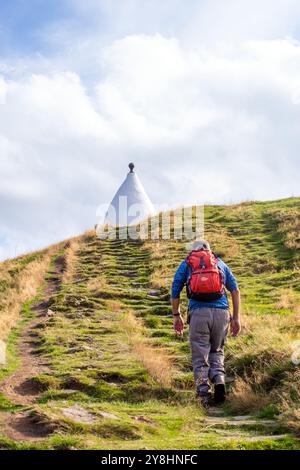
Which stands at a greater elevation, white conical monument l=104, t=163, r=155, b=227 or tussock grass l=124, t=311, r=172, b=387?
white conical monument l=104, t=163, r=155, b=227

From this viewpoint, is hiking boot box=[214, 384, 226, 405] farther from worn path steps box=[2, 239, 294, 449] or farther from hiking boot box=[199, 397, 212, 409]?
worn path steps box=[2, 239, 294, 449]

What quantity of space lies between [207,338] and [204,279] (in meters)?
0.82

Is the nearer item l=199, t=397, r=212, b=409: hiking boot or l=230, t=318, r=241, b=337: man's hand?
l=199, t=397, r=212, b=409: hiking boot

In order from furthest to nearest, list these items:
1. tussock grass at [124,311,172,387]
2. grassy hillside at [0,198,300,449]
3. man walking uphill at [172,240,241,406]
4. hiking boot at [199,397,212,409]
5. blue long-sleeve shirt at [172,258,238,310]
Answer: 1. tussock grass at [124,311,172,387]
2. blue long-sleeve shirt at [172,258,238,310]
3. man walking uphill at [172,240,241,406]
4. hiking boot at [199,397,212,409]
5. grassy hillside at [0,198,300,449]

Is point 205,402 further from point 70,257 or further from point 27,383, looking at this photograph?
point 70,257

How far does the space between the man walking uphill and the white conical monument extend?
83.1ft

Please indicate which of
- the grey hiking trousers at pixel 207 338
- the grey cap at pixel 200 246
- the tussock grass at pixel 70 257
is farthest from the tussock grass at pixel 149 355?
the tussock grass at pixel 70 257

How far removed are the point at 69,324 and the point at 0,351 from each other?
287 cm

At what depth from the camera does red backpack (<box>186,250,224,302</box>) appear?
7758mm

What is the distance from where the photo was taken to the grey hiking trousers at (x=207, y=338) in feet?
25.6

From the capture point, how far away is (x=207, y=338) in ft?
25.9

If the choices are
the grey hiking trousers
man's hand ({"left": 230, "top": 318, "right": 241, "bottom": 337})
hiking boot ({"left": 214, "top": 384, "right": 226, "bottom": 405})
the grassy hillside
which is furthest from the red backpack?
the grassy hillside

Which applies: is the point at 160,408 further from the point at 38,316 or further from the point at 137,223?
the point at 137,223

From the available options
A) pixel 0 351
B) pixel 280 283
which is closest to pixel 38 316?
pixel 0 351
